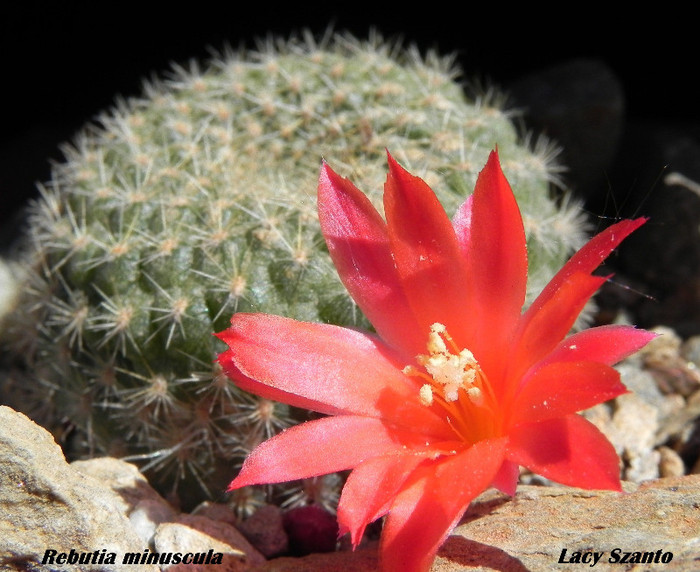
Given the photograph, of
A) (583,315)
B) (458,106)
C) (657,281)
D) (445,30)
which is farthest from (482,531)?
(445,30)

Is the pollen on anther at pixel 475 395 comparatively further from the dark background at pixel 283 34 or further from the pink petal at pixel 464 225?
the dark background at pixel 283 34

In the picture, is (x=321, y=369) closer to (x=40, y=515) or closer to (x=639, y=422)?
(x=40, y=515)

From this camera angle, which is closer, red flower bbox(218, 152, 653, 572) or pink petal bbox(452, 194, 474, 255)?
red flower bbox(218, 152, 653, 572)

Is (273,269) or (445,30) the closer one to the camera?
(273,269)

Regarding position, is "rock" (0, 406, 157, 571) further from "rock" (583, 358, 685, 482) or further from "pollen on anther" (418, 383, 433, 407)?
"rock" (583, 358, 685, 482)

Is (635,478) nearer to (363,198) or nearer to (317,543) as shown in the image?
(317,543)

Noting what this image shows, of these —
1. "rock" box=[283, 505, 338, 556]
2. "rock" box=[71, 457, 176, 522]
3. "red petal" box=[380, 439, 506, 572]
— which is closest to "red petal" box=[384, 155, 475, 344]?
"red petal" box=[380, 439, 506, 572]

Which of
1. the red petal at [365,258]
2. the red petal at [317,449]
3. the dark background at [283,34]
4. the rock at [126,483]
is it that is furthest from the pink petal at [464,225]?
the dark background at [283,34]
